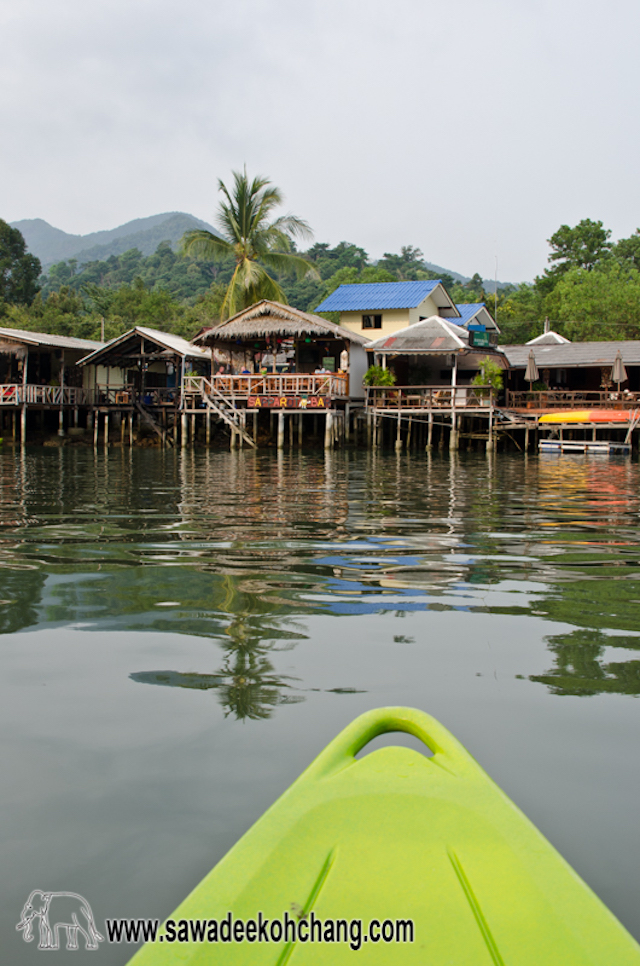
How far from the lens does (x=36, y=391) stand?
1190 inches

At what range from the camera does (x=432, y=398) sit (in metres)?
27.5

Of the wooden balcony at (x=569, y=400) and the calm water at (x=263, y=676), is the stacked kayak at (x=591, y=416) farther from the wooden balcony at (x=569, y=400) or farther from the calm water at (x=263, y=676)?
the calm water at (x=263, y=676)

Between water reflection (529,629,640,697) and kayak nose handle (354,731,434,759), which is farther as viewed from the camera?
water reflection (529,629,640,697)

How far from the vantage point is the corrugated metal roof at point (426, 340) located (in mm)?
26703

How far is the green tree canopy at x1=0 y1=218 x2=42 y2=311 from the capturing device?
51.9m

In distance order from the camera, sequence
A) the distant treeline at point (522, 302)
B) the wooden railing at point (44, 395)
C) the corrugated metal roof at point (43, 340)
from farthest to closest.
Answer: the distant treeline at point (522, 302) → the wooden railing at point (44, 395) → the corrugated metal roof at point (43, 340)

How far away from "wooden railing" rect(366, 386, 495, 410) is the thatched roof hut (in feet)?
7.71

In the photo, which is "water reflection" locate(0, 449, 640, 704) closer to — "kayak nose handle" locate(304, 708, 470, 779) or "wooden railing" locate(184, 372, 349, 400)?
"kayak nose handle" locate(304, 708, 470, 779)

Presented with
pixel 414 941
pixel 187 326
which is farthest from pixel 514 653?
pixel 187 326

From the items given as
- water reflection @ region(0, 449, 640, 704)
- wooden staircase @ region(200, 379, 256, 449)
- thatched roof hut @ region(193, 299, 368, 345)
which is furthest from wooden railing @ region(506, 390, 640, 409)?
water reflection @ region(0, 449, 640, 704)

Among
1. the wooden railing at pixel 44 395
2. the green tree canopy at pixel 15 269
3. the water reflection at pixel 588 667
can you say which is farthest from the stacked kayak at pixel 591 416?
the green tree canopy at pixel 15 269

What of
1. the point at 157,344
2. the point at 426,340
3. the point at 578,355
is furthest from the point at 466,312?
the point at 157,344

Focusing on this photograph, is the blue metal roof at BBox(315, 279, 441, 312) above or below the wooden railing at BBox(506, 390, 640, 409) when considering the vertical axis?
above

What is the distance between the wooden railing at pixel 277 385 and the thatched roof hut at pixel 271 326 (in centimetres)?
146
